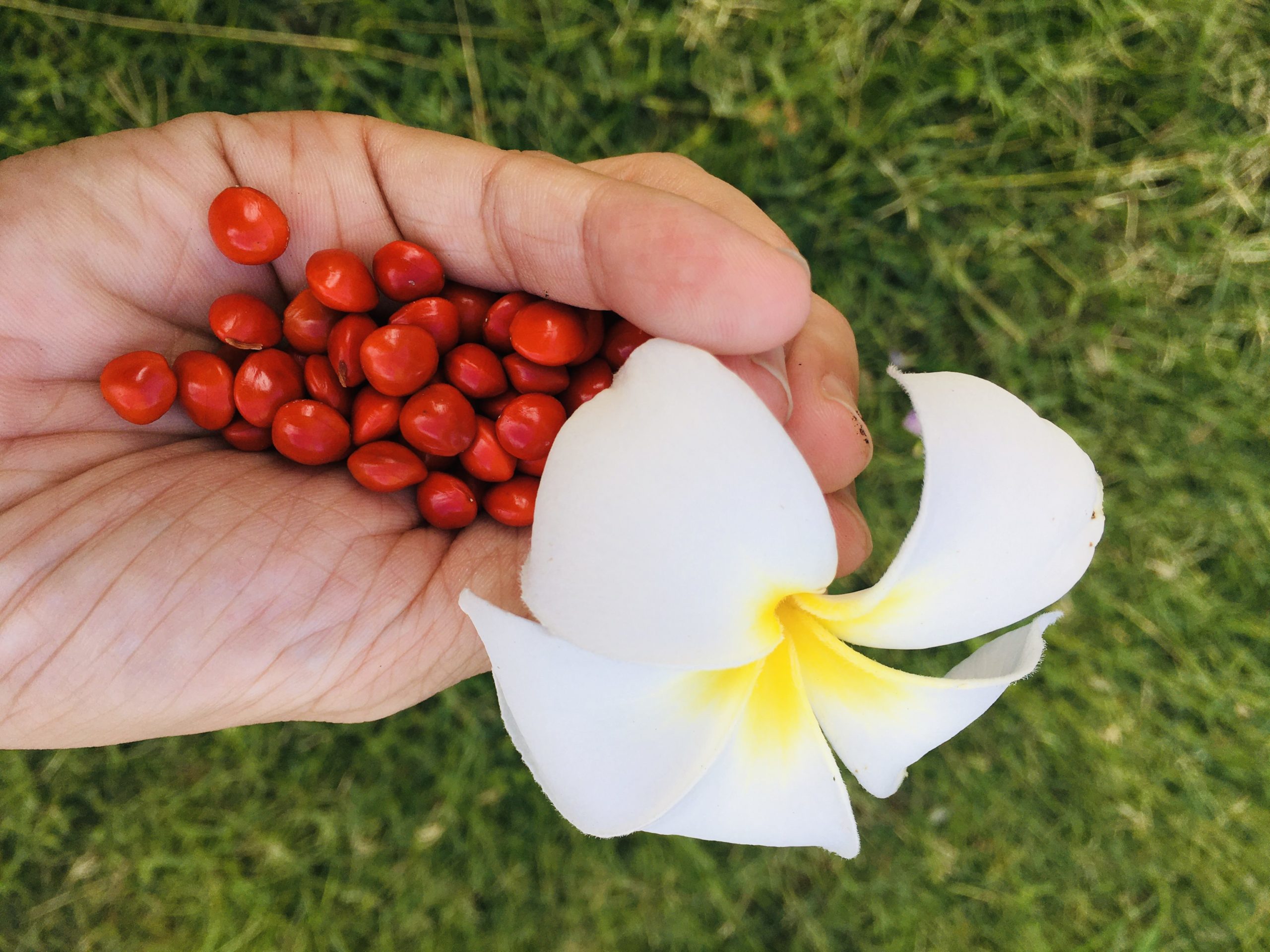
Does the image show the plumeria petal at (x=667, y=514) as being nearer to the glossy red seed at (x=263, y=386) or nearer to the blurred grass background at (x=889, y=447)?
the glossy red seed at (x=263, y=386)

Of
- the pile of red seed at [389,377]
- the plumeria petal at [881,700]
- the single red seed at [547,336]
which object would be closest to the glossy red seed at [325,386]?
the pile of red seed at [389,377]

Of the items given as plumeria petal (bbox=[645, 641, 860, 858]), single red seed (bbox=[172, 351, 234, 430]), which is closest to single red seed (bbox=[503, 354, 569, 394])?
single red seed (bbox=[172, 351, 234, 430])

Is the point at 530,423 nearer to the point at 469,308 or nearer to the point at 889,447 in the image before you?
the point at 469,308

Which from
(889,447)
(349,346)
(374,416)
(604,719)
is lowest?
(889,447)

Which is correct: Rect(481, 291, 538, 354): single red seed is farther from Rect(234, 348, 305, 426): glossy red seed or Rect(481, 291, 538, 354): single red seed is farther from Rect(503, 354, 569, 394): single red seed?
Rect(234, 348, 305, 426): glossy red seed

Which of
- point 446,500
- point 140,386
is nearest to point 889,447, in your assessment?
point 446,500

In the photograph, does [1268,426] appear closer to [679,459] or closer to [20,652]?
[679,459]
